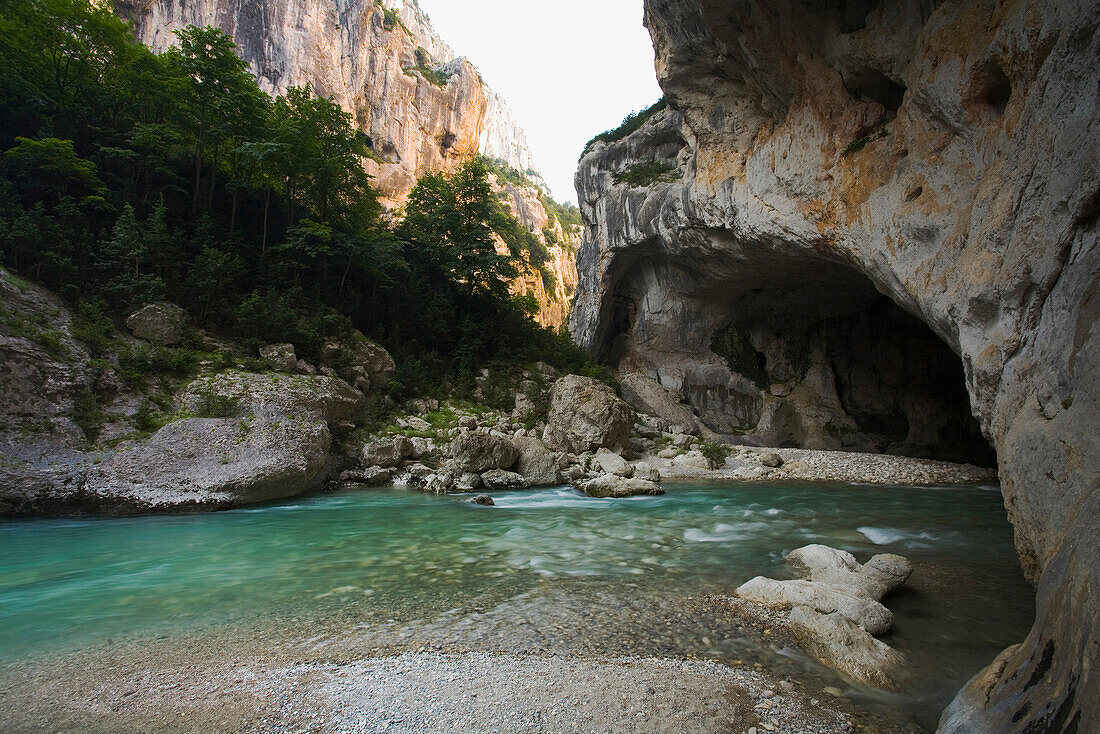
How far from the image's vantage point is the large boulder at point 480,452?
12.8 m

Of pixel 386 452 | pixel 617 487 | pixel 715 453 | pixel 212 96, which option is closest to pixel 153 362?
pixel 386 452

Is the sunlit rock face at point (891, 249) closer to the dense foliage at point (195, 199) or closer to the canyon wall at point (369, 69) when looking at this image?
the dense foliage at point (195, 199)

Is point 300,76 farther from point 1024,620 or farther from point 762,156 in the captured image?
point 1024,620

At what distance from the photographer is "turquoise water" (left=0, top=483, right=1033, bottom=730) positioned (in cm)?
419

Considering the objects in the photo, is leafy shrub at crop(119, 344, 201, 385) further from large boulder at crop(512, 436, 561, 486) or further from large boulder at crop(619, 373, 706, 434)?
large boulder at crop(619, 373, 706, 434)

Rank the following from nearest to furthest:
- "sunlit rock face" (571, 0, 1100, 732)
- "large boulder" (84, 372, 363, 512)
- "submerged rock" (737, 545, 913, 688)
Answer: "submerged rock" (737, 545, 913, 688) < "sunlit rock face" (571, 0, 1100, 732) < "large boulder" (84, 372, 363, 512)

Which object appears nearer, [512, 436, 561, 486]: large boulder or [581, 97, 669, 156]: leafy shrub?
[512, 436, 561, 486]: large boulder

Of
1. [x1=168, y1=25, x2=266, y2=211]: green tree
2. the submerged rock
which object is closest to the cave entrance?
the submerged rock

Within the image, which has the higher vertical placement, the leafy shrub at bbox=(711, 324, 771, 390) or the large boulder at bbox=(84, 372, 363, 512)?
the leafy shrub at bbox=(711, 324, 771, 390)

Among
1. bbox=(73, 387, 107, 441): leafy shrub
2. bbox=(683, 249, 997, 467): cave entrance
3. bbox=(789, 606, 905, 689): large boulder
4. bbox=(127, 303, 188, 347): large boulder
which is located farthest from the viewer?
bbox=(683, 249, 997, 467): cave entrance

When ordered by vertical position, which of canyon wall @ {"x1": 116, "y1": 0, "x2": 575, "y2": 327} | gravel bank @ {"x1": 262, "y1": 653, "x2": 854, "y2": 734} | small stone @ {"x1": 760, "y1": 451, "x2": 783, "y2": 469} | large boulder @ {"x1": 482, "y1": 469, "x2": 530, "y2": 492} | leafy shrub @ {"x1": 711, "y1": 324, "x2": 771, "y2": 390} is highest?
canyon wall @ {"x1": 116, "y1": 0, "x2": 575, "y2": 327}

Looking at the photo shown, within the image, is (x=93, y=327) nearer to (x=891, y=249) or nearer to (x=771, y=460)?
(x=891, y=249)

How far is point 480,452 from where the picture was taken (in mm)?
12992

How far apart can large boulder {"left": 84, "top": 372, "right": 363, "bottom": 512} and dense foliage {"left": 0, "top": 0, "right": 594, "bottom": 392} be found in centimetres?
260
